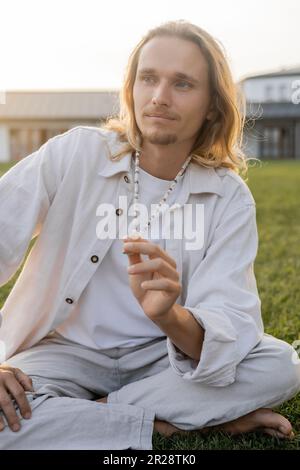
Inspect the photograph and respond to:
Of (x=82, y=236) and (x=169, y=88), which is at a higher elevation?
(x=169, y=88)

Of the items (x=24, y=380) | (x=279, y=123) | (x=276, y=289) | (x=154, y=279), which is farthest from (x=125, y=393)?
(x=279, y=123)

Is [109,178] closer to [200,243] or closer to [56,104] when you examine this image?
[200,243]

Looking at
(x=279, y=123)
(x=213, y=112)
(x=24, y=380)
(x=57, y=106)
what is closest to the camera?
(x=24, y=380)

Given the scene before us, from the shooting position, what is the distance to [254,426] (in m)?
2.28

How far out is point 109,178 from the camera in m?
2.45

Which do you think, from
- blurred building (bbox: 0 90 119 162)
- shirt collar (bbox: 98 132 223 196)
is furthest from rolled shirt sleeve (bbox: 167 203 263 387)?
blurred building (bbox: 0 90 119 162)

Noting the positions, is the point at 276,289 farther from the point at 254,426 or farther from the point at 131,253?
the point at 131,253

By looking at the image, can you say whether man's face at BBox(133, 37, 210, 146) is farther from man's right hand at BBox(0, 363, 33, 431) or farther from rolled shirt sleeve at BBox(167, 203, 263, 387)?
man's right hand at BBox(0, 363, 33, 431)

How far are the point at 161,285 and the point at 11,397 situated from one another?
25.1 inches

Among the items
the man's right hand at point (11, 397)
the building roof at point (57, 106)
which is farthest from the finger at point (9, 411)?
the building roof at point (57, 106)

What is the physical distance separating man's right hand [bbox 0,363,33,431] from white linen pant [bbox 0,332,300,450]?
2 centimetres

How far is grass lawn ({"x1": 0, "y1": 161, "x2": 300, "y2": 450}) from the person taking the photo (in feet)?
7.23

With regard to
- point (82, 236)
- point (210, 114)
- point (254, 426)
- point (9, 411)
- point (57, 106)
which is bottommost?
point (57, 106)
